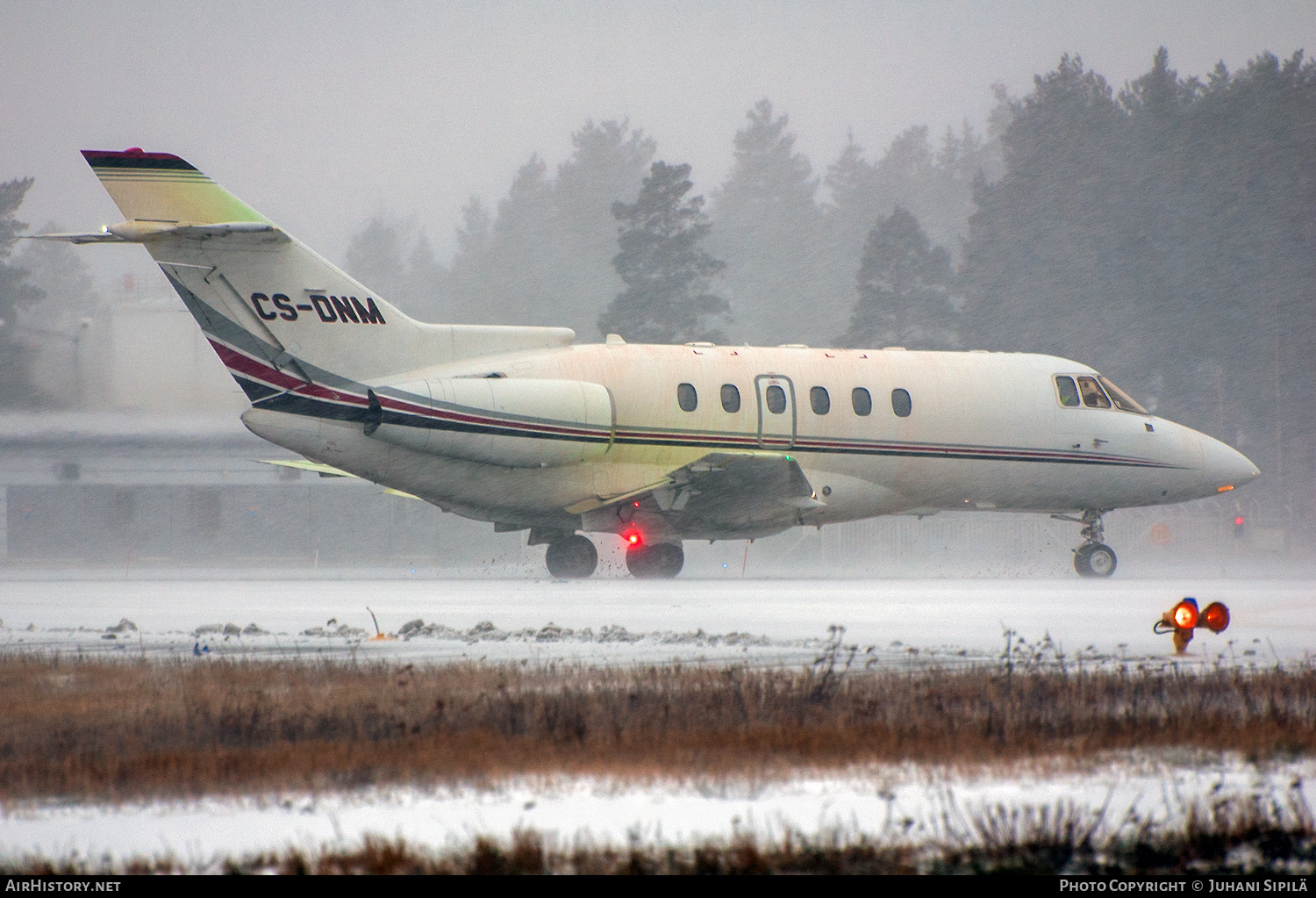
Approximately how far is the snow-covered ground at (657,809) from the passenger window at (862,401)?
1588 centimetres

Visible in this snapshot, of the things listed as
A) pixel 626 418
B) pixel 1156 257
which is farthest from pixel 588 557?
pixel 1156 257

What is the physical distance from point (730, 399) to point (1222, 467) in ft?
30.8

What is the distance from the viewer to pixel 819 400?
22.0 metres

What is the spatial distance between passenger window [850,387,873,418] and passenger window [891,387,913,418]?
1.42 feet

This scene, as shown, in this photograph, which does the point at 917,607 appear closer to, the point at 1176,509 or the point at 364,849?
the point at 364,849

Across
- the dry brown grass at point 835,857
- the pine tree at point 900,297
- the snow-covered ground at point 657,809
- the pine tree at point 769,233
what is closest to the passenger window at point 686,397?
the snow-covered ground at point 657,809

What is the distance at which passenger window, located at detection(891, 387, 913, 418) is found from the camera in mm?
22562

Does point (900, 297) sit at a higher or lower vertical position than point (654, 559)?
higher

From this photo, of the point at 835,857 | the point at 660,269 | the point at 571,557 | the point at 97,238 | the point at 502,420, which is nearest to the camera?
the point at 835,857

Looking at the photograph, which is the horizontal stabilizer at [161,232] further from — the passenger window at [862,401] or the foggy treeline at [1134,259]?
the foggy treeline at [1134,259]

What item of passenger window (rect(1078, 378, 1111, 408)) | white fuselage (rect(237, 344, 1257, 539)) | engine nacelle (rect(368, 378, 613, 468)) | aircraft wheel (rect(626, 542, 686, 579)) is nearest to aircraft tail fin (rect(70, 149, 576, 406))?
white fuselage (rect(237, 344, 1257, 539))

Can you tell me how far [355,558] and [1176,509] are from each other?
2649cm

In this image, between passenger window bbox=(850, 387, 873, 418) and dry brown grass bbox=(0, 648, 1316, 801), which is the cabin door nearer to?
passenger window bbox=(850, 387, 873, 418)

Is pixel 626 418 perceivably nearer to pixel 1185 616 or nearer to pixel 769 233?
pixel 1185 616
